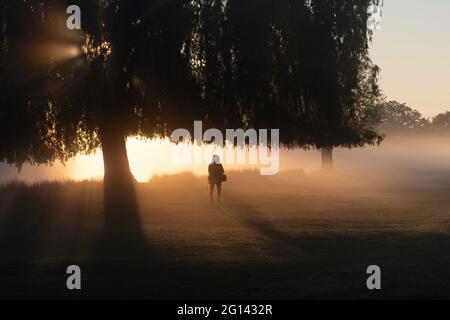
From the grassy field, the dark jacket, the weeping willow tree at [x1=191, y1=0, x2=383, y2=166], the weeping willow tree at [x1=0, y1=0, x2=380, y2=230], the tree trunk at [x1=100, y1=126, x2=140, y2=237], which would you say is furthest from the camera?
the dark jacket

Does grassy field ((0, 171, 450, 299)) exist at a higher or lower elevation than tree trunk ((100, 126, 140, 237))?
lower

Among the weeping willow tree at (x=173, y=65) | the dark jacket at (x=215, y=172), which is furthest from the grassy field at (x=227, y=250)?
the weeping willow tree at (x=173, y=65)

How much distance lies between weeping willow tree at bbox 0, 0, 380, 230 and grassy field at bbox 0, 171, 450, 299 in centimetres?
300

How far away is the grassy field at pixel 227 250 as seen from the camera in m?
12.4

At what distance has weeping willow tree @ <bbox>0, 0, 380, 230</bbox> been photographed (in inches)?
1087

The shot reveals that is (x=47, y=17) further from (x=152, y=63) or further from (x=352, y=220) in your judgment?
(x=352, y=220)

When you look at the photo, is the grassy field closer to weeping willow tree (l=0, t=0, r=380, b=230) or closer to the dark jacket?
the dark jacket

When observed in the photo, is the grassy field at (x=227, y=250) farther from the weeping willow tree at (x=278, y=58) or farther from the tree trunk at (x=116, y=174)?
the weeping willow tree at (x=278, y=58)

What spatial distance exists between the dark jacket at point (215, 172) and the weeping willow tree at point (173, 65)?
5.39 ft

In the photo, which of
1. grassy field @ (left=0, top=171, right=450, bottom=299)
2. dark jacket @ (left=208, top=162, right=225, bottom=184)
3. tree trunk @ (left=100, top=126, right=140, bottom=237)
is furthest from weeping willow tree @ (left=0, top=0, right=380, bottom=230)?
grassy field @ (left=0, top=171, right=450, bottom=299)

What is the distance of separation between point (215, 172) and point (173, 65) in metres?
5.06

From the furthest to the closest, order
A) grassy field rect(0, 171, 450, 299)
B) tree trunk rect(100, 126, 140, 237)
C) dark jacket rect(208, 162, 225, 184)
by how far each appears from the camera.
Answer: dark jacket rect(208, 162, 225, 184)
tree trunk rect(100, 126, 140, 237)
grassy field rect(0, 171, 450, 299)

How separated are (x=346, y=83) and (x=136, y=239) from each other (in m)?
12.5

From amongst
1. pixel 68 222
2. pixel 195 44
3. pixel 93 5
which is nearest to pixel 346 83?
pixel 195 44
